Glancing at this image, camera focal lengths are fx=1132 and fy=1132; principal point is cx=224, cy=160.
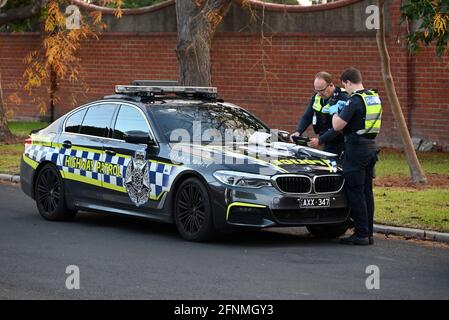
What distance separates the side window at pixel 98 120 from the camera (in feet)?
42.9

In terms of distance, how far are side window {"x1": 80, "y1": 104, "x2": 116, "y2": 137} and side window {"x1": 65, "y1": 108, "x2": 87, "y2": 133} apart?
0.09 meters

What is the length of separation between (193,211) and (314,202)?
1.25 m

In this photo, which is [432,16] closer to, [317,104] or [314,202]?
[317,104]

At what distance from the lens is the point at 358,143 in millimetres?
11734

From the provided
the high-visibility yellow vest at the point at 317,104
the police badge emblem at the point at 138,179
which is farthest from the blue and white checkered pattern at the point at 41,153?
the high-visibility yellow vest at the point at 317,104

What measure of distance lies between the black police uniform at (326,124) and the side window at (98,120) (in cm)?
220

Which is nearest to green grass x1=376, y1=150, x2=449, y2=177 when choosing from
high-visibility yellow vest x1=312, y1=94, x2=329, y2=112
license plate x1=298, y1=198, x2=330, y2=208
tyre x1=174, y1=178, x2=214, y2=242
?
high-visibility yellow vest x1=312, y1=94, x2=329, y2=112

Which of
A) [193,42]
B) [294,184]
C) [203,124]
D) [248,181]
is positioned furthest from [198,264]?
[193,42]

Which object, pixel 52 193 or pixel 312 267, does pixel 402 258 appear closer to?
pixel 312 267

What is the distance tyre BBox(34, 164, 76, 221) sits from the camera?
1338 centimetres

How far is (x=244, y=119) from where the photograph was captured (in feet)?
42.9

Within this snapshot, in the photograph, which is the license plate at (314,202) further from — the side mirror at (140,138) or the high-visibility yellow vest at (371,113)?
the side mirror at (140,138)

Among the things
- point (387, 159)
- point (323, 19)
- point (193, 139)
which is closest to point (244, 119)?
point (193, 139)

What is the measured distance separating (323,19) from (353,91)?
11.1 m
